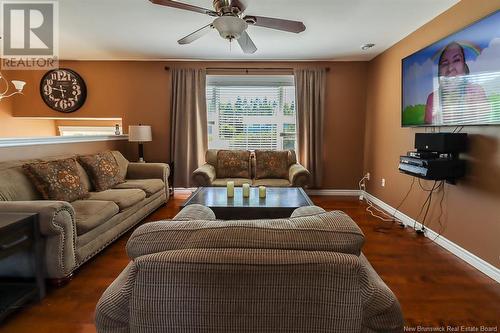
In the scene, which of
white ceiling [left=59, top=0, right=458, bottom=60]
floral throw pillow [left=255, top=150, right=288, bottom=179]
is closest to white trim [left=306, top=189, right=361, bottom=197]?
floral throw pillow [left=255, top=150, right=288, bottom=179]

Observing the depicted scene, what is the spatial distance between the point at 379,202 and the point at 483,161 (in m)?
2.08

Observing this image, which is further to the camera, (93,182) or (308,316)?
(93,182)

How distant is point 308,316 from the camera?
794mm

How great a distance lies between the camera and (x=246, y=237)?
35.3 inches

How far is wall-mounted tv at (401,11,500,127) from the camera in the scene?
2242 millimetres

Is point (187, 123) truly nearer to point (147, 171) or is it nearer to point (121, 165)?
point (147, 171)

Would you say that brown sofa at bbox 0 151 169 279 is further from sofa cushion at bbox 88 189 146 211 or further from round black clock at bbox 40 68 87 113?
round black clock at bbox 40 68 87 113

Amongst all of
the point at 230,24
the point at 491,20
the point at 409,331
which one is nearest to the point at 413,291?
the point at 409,331

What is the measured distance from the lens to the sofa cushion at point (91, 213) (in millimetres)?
2271

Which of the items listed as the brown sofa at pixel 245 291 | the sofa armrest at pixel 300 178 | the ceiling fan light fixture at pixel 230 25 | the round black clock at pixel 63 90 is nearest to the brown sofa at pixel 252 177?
the sofa armrest at pixel 300 178

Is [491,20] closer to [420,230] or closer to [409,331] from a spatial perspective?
[420,230]

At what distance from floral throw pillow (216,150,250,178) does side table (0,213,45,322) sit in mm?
2728

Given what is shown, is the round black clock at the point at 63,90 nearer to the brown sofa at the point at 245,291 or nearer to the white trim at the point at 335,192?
the white trim at the point at 335,192

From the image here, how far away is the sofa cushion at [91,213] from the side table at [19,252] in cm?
32
